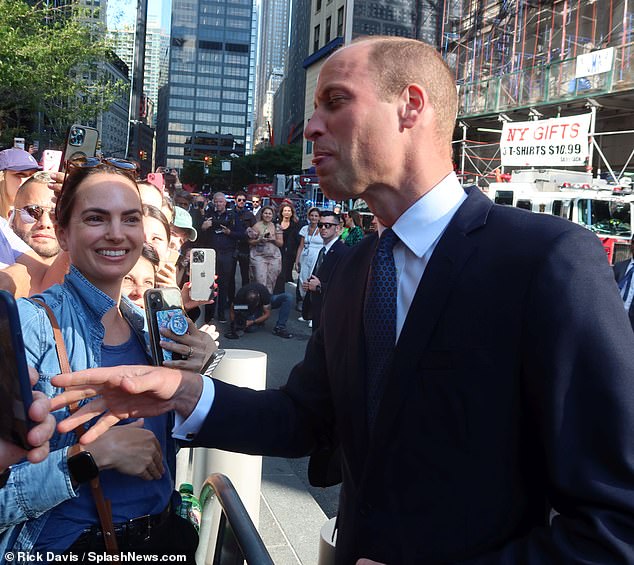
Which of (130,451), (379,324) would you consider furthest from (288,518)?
(379,324)

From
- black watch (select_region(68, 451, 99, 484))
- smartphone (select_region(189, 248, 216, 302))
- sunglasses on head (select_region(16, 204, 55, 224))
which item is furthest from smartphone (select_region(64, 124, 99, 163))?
black watch (select_region(68, 451, 99, 484))

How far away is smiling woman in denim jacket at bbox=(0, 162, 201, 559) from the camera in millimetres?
1832

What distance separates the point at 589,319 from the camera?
1368mm

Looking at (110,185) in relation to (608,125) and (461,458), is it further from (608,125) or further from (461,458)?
(608,125)

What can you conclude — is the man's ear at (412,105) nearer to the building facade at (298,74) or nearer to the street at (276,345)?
the street at (276,345)

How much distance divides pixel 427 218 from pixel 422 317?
32cm

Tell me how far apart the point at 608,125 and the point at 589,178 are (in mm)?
9905

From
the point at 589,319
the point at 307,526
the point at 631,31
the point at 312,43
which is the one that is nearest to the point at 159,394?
the point at 589,319

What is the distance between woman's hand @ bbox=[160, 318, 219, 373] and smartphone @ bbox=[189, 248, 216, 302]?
150 centimetres

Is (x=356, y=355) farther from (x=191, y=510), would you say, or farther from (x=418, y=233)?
(x=191, y=510)

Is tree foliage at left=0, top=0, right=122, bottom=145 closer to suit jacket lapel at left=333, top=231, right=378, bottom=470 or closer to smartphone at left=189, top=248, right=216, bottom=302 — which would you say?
smartphone at left=189, top=248, right=216, bottom=302

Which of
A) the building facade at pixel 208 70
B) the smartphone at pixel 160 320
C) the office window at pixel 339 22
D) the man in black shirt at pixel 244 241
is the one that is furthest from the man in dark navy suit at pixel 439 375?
the building facade at pixel 208 70

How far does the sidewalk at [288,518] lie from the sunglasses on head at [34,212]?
255cm

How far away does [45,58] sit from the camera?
20703mm
